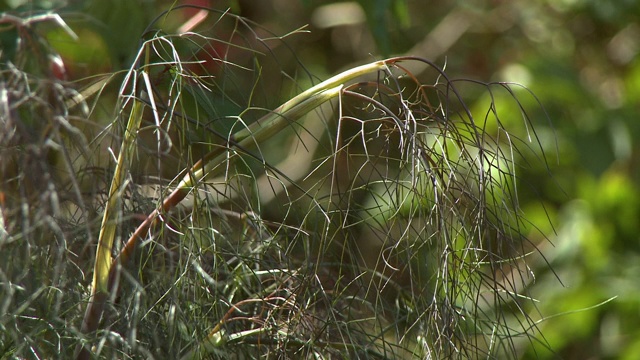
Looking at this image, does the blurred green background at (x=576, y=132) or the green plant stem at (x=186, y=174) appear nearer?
the green plant stem at (x=186, y=174)

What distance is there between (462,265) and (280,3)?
1542 millimetres

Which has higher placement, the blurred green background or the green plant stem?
the green plant stem

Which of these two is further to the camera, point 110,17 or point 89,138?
point 110,17

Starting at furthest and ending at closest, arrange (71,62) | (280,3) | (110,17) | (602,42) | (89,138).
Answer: (280,3)
(602,42)
(71,62)
(110,17)
(89,138)

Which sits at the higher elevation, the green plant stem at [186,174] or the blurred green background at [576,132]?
the green plant stem at [186,174]

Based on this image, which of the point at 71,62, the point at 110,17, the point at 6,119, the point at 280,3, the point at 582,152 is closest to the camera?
the point at 6,119

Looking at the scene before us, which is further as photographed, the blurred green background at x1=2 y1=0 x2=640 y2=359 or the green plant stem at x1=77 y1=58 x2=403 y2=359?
the blurred green background at x1=2 y1=0 x2=640 y2=359

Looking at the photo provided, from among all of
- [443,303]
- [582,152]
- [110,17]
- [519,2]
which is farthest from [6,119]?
[519,2]

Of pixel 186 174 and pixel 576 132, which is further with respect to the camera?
pixel 576 132

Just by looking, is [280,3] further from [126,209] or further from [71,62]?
[126,209]

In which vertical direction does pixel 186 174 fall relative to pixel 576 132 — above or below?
above

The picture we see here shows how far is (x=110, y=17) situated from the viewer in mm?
836

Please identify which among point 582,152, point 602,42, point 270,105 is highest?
point 270,105

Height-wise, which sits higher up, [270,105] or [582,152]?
[270,105]
